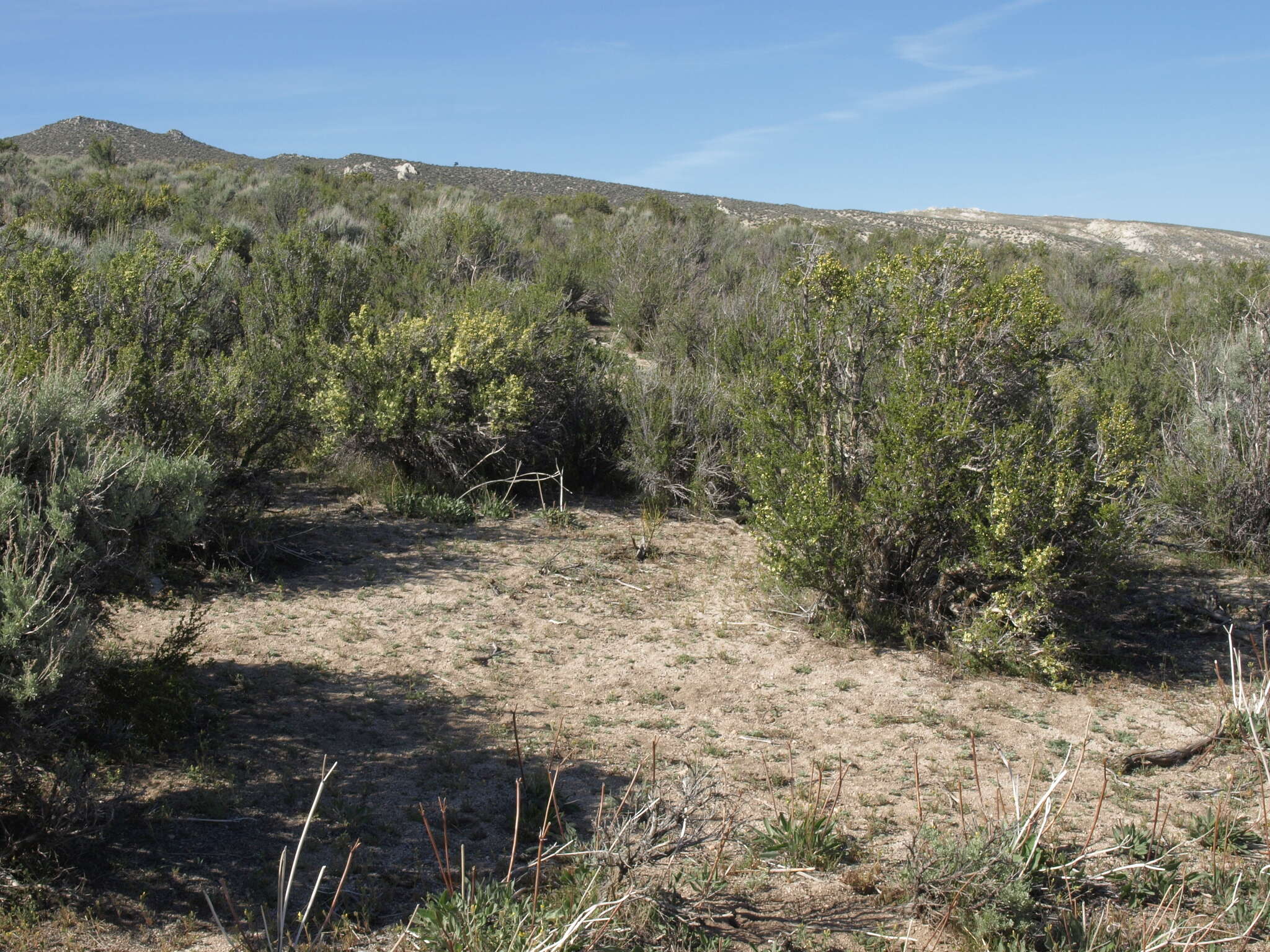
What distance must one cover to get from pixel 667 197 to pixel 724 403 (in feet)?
125

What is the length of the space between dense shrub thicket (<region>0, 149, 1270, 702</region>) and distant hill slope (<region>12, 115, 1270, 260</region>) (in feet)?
86.1

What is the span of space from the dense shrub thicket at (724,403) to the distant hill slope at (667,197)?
26.2m

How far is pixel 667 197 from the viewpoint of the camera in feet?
148

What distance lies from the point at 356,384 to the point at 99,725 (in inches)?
202

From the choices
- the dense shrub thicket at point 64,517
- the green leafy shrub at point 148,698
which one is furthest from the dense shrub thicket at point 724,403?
the green leafy shrub at point 148,698

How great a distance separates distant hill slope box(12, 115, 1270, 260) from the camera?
38438 millimetres

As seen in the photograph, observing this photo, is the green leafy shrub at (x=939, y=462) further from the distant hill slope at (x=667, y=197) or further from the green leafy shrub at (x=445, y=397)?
the distant hill slope at (x=667, y=197)

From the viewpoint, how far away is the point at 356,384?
8789 mm

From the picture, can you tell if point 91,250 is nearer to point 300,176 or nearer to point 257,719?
point 257,719

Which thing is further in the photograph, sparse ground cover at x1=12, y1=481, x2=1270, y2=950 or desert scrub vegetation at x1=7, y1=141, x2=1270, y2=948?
desert scrub vegetation at x1=7, y1=141, x2=1270, y2=948

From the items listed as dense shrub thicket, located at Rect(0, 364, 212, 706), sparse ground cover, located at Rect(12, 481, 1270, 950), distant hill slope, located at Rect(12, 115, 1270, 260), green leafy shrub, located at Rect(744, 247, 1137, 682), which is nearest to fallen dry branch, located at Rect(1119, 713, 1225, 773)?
sparse ground cover, located at Rect(12, 481, 1270, 950)

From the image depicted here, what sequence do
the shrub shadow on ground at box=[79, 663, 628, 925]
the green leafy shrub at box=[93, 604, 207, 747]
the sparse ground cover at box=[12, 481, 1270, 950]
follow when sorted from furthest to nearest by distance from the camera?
1. the green leafy shrub at box=[93, 604, 207, 747]
2. the shrub shadow on ground at box=[79, 663, 628, 925]
3. the sparse ground cover at box=[12, 481, 1270, 950]

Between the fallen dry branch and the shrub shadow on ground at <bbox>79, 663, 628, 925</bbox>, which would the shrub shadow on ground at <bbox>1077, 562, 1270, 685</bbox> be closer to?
the fallen dry branch

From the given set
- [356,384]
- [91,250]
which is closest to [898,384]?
[356,384]
